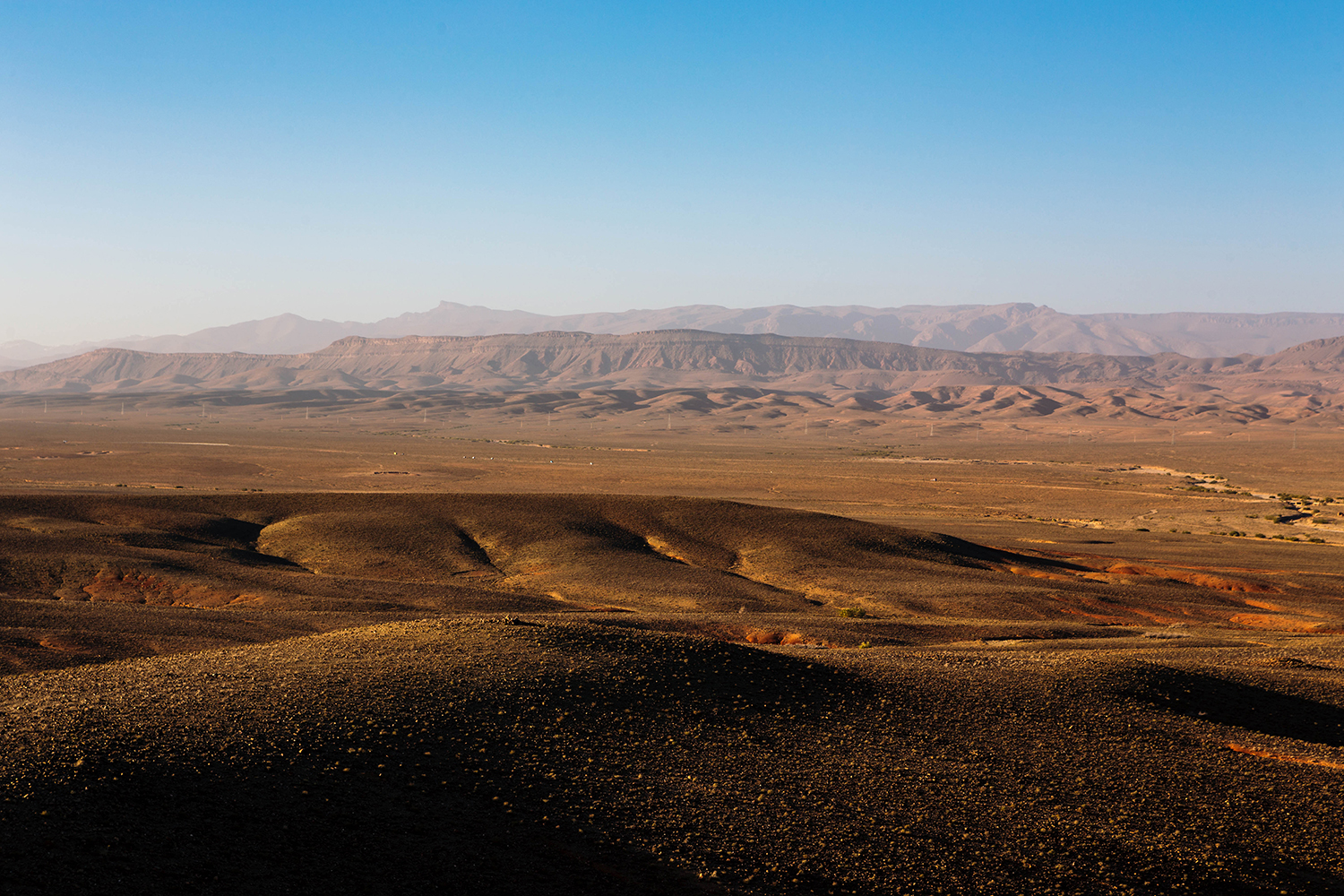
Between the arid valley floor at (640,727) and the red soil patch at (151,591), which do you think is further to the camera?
the red soil patch at (151,591)

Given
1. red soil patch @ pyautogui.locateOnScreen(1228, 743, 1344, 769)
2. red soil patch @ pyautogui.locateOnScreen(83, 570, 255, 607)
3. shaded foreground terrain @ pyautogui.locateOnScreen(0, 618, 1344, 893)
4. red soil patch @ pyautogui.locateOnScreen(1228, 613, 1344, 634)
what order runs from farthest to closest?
red soil patch @ pyautogui.locateOnScreen(1228, 613, 1344, 634) < red soil patch @ pyautogui.locateOnScreen(83, 570, 255, 607) < red soil patch @ pyautogui.locateOnScreen(1228, 743, 1344, 769) < shaded foreground terrain @ pyautogui.locateOnScreen(0, 618, 1344, 893)

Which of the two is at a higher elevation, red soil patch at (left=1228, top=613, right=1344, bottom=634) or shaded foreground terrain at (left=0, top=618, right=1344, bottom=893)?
shaded foreground terrain at (left=0, top=618, right=1344, bottom=893)

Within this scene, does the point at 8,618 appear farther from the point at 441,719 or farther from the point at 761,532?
the point at 761,532

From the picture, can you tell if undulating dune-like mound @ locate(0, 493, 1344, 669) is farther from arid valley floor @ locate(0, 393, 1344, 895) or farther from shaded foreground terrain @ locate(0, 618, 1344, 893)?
shaded foreground terrain @ locate(0, 618, 1344, 893)

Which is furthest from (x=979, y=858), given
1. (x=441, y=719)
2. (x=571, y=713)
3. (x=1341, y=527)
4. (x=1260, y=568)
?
(x=1341, y=527)

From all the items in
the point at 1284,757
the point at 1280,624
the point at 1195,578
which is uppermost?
the point at 1284,757

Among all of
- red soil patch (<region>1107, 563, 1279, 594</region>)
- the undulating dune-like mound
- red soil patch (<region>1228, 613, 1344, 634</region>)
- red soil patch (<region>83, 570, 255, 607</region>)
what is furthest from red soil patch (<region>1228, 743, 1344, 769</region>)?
red soil patch (<region>1107, 563, 1279, 594</region>)

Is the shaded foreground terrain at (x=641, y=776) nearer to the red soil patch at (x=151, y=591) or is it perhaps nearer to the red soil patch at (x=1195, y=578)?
the red soil patch at (x=151, y=591)

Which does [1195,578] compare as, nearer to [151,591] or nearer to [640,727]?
[640,727]

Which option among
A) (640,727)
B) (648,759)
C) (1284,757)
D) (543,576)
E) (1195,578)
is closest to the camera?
(648,759)

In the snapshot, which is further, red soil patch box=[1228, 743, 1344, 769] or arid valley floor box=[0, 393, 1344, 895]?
red soil patch box=[1228, 743, 1344, 769]

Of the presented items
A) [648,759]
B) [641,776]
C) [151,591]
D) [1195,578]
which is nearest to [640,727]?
[648,759]

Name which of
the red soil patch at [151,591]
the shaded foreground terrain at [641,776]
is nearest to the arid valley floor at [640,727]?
the shaded foreground terrain at [641,776]
